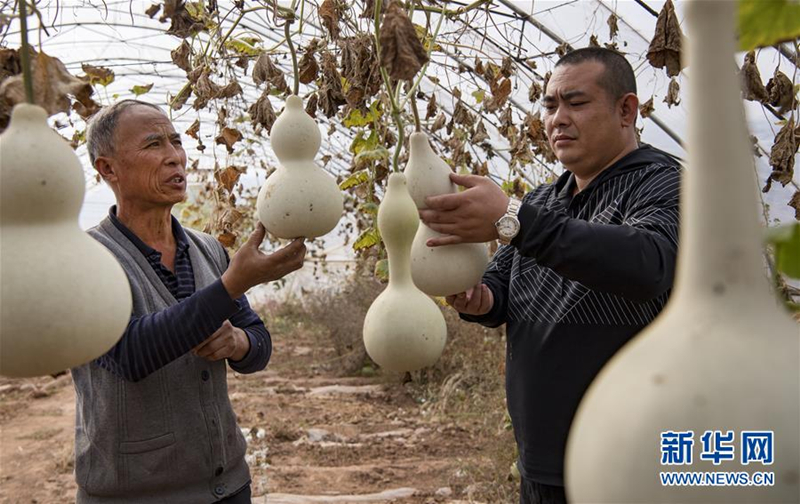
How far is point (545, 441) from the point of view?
2047 mm

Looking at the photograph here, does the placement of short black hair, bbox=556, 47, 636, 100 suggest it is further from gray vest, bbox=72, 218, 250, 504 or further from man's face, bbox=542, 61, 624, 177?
gray vest, bbox=72, 218, 250, 504

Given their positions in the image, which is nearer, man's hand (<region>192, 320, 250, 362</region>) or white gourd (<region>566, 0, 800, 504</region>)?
white gourd (<region>566, 0, 800, 504</region>)

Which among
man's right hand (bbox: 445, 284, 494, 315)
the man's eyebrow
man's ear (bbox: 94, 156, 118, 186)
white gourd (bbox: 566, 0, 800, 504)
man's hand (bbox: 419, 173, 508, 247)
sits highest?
the man's eyebrow

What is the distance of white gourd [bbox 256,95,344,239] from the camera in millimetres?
1535

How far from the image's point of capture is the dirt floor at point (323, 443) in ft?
16.1

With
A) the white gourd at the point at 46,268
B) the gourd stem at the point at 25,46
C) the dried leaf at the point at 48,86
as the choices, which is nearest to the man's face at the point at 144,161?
the dried leaf at the point at 48,86

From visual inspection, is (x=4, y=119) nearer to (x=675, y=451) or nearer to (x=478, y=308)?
(x=675, y=451)

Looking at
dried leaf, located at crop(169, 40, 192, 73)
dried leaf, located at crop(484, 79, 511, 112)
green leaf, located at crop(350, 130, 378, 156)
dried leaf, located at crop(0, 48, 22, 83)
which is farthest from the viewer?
dried leaf, located at crop(484, 79, 511, 112)

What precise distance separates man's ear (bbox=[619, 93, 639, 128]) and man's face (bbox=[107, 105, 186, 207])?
1.35 meters

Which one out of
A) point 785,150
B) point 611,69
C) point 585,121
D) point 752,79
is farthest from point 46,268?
point 785,150

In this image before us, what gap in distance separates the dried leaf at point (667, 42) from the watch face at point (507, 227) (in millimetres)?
963

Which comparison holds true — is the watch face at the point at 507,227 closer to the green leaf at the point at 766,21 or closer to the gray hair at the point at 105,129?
the green leaf at the point at 766,21

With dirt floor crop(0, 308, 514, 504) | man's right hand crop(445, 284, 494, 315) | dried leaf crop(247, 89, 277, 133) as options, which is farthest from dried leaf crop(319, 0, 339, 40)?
dirt floor crop(0, 308, 514, 504)

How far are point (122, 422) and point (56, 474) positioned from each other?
4.26 m
